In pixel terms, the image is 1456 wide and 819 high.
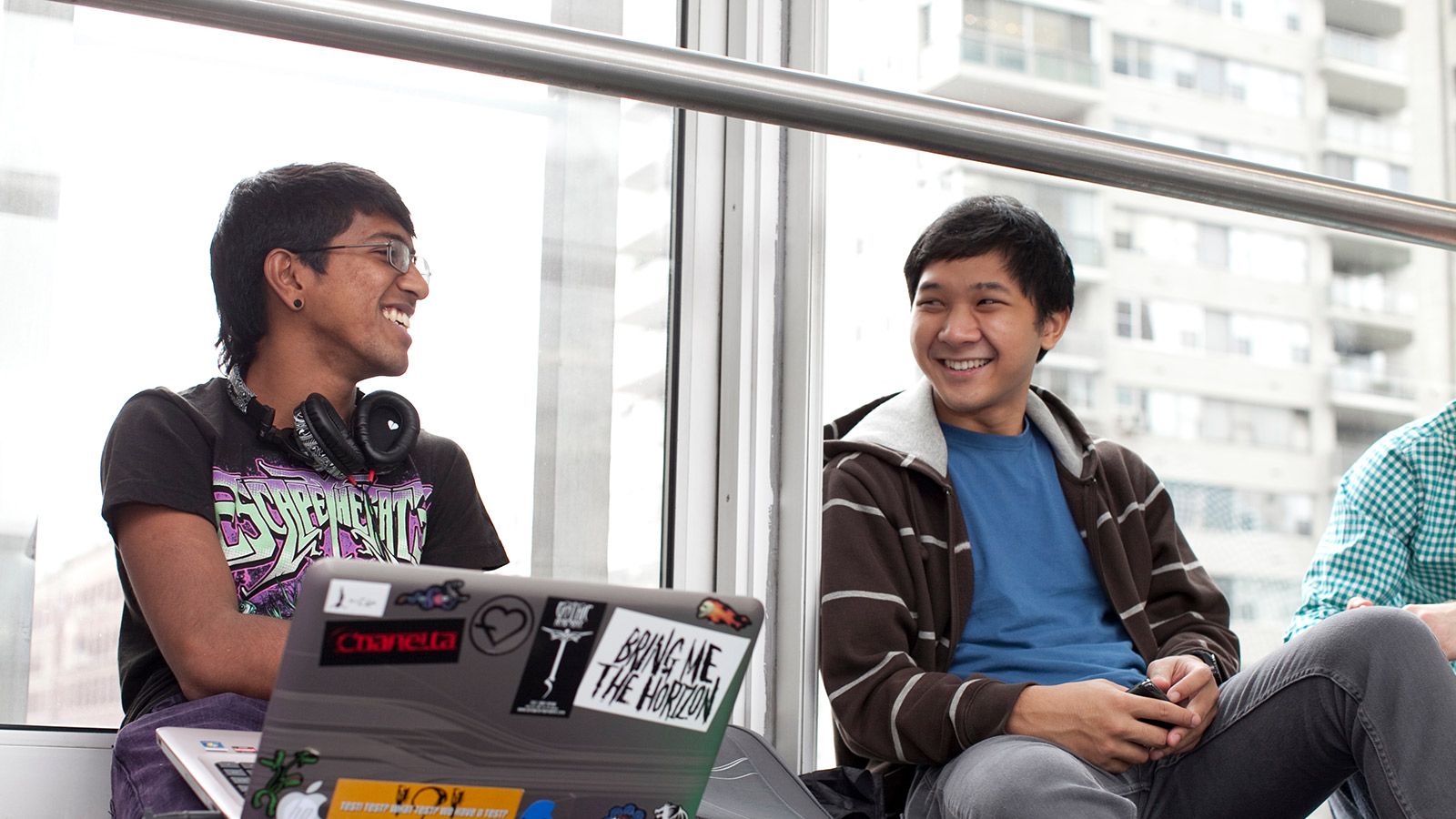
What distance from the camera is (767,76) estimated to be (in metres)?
1.16

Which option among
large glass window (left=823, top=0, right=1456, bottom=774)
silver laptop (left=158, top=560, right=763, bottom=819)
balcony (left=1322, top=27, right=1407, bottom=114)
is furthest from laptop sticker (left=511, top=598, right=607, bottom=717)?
balcony (left=1322, top=27, right=1407, bottom=114)

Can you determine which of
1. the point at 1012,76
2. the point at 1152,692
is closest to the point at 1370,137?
the point at 1012,76

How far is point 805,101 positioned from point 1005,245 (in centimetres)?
59

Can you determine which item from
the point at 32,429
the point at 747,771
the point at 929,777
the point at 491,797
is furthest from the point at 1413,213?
the point at 32,429

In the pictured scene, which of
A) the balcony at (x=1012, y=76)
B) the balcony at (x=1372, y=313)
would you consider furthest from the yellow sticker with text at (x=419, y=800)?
the balcony at (x=1372, y=313)

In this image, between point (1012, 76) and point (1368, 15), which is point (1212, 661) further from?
point (1368, 15)

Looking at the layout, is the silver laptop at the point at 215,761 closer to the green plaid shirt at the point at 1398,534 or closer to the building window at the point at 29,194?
the building window at the point at 29,194

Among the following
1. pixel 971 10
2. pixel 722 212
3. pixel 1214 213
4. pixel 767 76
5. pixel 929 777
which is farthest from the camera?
pixel 1214 213

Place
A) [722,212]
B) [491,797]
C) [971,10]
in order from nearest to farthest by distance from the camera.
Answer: [491,797] → [722,212] → [971,10]

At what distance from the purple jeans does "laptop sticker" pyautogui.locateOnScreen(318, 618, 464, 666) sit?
426 millimetres

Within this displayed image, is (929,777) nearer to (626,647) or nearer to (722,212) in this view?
(626,647)

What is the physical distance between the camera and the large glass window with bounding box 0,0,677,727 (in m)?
1.43

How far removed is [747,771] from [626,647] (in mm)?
612

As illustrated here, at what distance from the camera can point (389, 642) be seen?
83 centimetres
